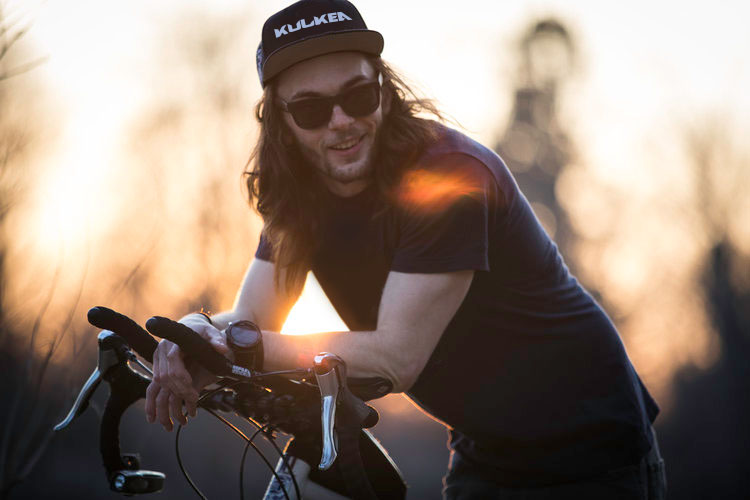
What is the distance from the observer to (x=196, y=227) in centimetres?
1375

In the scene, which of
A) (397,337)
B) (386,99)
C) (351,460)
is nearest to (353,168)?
(386,99)

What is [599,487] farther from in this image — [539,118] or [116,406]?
[539,118]

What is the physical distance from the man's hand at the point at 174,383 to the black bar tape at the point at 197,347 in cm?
6

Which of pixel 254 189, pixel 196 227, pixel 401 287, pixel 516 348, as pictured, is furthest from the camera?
pixel 196 227

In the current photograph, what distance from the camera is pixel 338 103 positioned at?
2867 mm

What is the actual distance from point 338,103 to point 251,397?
1275 millimetres

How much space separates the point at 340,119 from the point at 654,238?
2297cm

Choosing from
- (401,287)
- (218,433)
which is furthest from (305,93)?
(218,433)

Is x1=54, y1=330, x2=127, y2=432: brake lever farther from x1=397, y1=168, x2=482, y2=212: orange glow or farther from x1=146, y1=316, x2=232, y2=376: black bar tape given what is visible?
x1=397, y1=168, x2=482, y2=212: orange glow

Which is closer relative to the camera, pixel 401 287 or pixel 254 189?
pixel 401 287

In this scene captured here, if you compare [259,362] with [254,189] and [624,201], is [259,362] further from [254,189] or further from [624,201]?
[624,201]

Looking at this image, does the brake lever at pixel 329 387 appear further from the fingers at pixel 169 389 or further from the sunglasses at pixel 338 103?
the sunglasses at pixel 338 103

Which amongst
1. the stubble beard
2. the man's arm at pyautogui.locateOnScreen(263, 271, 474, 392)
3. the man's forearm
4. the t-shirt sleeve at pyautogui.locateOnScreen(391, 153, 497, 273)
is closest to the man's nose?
the stubble beard

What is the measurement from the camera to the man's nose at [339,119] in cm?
286
